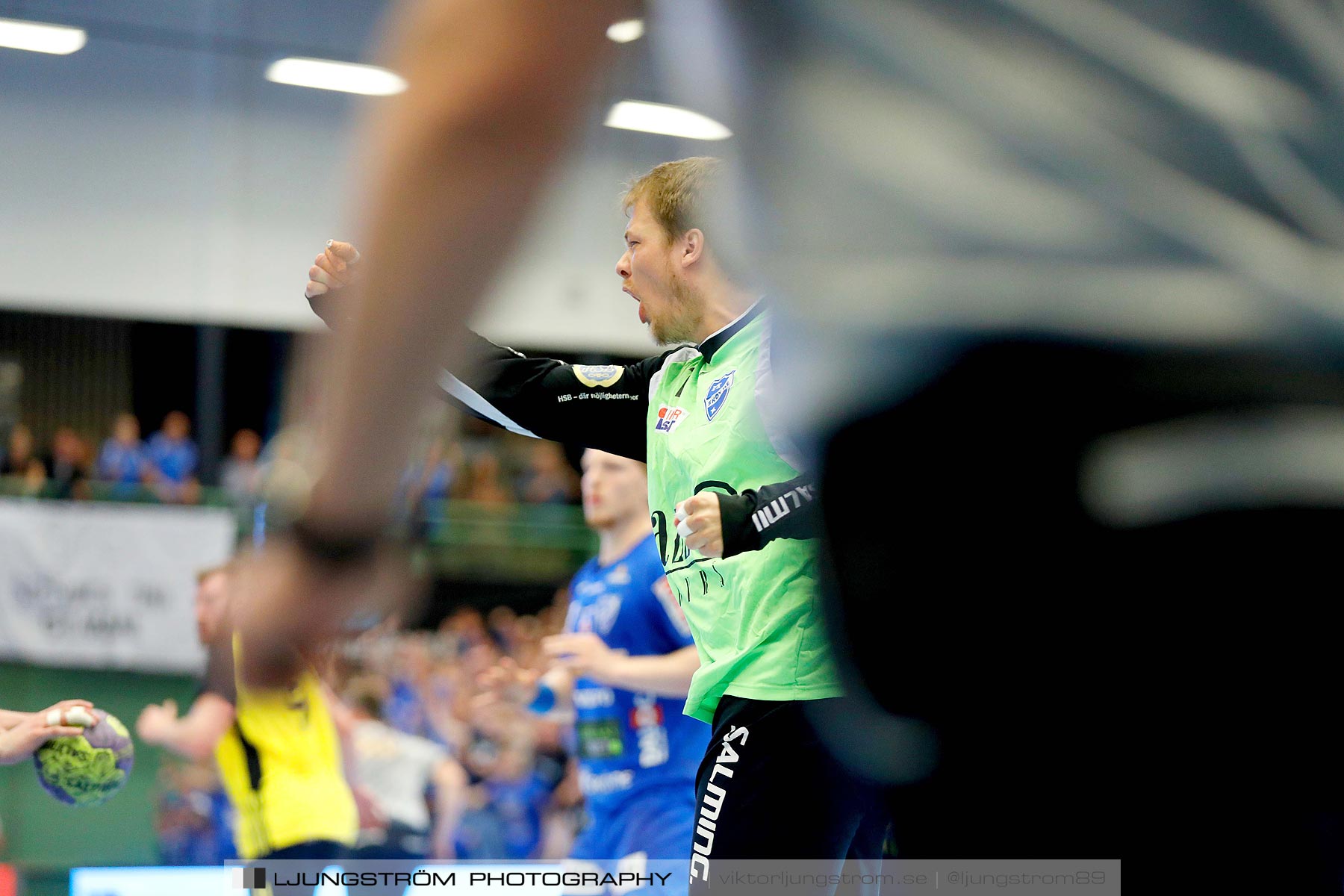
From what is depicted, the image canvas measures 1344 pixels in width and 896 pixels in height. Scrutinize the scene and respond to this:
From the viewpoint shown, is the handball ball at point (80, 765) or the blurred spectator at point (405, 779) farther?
the blurred spectator at point (405, 779)

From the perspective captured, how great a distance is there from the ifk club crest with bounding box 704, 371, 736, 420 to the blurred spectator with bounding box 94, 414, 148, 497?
930 centimetres

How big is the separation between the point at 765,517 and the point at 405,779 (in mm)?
5589

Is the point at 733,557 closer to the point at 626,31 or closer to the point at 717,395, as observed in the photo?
the point at 717,395

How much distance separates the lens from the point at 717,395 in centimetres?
276

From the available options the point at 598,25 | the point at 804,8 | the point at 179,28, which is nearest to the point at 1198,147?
the point at 804,8

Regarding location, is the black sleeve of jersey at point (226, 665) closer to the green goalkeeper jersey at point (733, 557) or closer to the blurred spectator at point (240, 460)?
the green goalkeeper jersey at point (733, 557)

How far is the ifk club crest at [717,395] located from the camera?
274 cm

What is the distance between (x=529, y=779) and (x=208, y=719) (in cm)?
374

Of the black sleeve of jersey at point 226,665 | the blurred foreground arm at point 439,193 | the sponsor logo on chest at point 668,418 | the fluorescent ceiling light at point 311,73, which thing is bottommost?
the black sleeve of jersey at point 226,665

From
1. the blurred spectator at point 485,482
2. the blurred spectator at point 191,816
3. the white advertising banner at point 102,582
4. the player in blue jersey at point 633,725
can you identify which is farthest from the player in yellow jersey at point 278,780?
the blurred spectator at point 485,482

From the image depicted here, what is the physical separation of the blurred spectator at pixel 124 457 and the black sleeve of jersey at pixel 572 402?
8925 millimetres

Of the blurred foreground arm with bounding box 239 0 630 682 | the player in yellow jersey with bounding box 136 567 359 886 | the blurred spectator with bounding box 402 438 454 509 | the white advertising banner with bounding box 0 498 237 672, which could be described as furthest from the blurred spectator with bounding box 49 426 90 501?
the blurred foreground arm with bounding box 239 0 630 682

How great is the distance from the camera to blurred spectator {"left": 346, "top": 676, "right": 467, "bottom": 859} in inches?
278

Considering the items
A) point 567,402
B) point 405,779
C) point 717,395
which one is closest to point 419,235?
point 717,395
